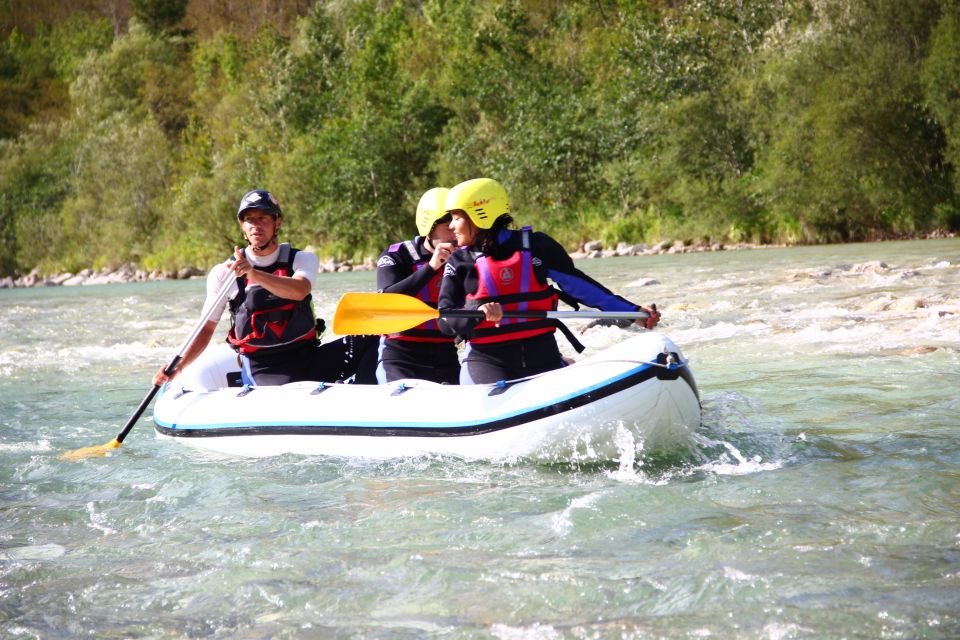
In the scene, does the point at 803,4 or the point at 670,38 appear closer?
the point at 803,4

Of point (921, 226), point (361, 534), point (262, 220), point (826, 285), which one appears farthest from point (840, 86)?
point (361, 534)

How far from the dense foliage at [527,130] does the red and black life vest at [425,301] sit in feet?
57.5

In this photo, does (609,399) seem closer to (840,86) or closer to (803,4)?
(840,86)

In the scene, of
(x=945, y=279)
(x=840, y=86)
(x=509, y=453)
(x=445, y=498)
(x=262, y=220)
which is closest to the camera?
(x=445, y=498)

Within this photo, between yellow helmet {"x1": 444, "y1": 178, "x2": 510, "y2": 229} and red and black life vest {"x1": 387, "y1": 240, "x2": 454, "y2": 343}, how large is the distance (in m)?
0.48

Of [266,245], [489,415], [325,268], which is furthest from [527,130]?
[489,415]

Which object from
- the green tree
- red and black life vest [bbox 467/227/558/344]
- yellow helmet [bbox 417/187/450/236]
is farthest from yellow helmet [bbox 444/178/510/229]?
the green tree

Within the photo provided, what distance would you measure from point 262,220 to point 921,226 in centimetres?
1856

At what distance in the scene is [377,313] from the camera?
4.32m

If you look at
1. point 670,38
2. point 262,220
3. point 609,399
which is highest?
point 670,38

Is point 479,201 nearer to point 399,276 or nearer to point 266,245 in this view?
point 399,276

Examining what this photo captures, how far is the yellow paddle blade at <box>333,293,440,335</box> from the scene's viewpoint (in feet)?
14.0

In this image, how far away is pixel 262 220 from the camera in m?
4.56

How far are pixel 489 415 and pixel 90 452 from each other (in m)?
→ 2.03
